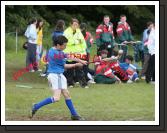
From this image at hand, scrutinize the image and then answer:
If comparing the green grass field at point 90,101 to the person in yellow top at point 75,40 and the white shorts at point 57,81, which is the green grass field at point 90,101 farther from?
the person in yellow top at point 75,40

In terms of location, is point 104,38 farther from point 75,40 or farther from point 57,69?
point 57,69

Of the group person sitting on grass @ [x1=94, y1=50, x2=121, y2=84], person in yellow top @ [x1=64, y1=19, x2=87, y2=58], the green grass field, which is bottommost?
the green grass field

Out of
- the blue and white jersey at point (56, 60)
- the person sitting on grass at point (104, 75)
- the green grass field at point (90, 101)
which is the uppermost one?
the blue and white jersey at point (56, 60)

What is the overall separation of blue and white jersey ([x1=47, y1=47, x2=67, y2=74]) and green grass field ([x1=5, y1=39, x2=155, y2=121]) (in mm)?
900

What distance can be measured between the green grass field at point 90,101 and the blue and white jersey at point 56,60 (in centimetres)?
90

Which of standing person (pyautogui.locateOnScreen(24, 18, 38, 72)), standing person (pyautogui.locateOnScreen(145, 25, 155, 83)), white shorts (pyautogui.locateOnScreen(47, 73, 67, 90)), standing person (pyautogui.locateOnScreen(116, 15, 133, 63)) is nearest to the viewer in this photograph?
white shorts (pyautogui.locateOnScreen(47, 73, 67, 90))

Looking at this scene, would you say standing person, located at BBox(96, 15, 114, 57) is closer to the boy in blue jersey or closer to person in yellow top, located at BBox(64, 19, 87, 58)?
person in yellow top, located at BBox(64, 19, 87, 58)

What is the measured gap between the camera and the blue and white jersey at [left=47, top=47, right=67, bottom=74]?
40.8ft

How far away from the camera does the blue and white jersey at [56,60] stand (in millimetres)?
12438

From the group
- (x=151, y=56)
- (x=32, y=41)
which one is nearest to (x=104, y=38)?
(x=151, y=56)

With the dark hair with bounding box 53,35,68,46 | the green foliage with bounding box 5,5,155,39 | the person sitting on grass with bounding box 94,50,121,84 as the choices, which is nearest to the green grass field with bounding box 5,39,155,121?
the person sitting on grass with bounding box 94,50,121,84

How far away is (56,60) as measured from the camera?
12453 mm

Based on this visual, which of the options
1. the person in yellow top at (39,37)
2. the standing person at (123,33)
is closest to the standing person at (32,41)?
the person in yellow top at (39,37)

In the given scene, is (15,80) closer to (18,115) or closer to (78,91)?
(78,91)
